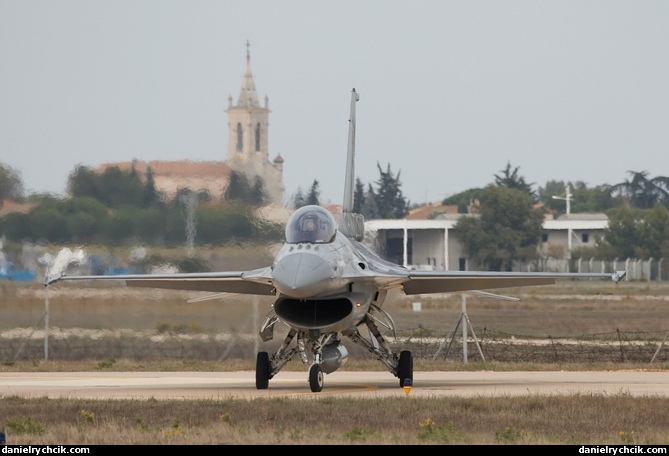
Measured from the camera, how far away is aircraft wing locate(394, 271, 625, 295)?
21984 millimetres

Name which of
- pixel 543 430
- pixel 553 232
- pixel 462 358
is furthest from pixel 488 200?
pixel 543 430

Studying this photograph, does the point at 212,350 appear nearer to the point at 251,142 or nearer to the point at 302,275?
the point at 251,142

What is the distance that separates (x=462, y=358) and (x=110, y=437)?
743 inches

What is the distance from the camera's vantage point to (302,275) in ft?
65.9

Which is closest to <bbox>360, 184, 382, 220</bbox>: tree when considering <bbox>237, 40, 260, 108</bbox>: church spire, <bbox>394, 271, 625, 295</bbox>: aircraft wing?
<bbox>237, 40, 260, 108</bbox>: church spire

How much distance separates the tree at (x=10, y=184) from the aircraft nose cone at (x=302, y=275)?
Answer: 1256 centimetres

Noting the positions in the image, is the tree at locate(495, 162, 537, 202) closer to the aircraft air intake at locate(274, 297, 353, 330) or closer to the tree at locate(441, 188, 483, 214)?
the tree at locate(441, 188, 483, 214)

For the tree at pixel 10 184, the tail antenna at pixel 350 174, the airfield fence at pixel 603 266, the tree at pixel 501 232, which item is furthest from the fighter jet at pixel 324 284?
the tree at pixel 501 232

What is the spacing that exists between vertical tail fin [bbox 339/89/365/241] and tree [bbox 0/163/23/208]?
9.18 meters

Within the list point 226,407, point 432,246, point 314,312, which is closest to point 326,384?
point 314,312

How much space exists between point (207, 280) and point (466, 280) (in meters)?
4.66

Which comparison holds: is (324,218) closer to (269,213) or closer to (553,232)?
(269,213)

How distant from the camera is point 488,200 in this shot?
70812 millimetres

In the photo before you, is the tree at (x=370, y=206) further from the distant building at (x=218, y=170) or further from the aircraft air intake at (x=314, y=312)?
the aircraft air intake at (x=314, y=312)
